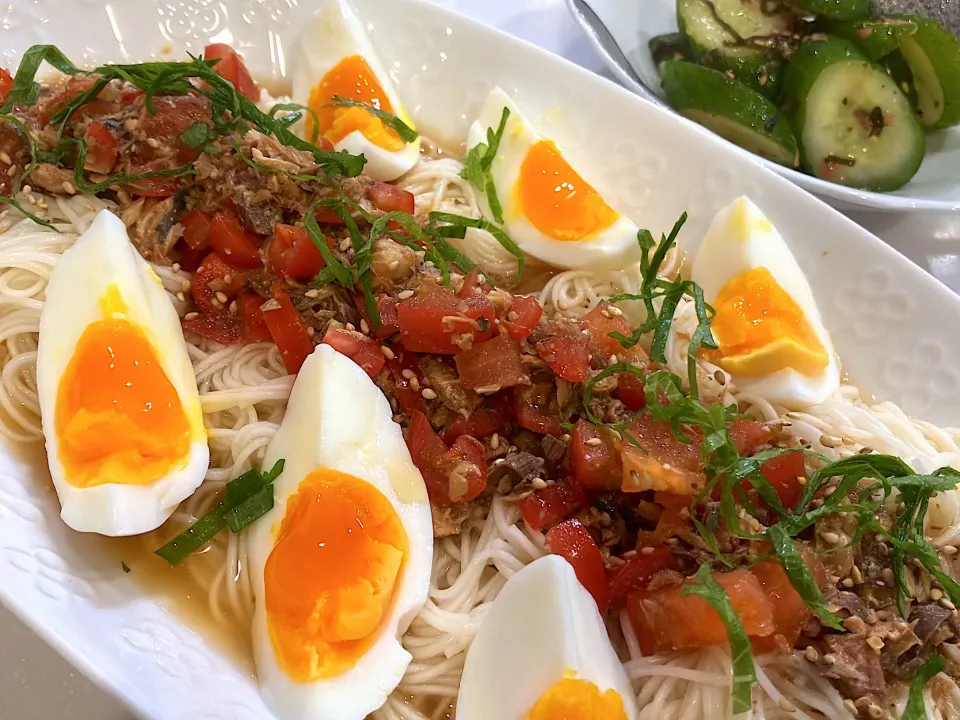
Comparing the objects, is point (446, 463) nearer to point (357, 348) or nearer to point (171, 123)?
point (357, 348)

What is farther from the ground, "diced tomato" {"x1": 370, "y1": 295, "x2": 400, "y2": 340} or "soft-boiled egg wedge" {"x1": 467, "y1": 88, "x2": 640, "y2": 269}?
"soft-boiled egg wedge" {"x1": 467, "y1": 88, "x2": 640, "y2": 269}

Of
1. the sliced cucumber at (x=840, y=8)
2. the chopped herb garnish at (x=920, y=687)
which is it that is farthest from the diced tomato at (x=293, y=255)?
the sliced cucumber at (x=840, y=8)

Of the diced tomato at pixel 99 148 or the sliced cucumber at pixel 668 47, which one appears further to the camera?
the sliced cucumber at pixel 668 47

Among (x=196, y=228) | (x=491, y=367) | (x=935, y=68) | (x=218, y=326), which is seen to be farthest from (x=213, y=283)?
(x=935, y=68)

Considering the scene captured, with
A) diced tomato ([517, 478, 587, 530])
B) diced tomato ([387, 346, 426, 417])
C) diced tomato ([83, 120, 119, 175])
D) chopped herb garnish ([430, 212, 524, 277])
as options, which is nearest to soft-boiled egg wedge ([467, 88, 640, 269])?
chopped herb garnish ([430, 212, 524, 277])

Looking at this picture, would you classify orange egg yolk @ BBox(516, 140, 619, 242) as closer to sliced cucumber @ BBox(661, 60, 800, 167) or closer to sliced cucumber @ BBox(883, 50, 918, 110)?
sliced cucumber @ BBox(661, 60, 800, 167)

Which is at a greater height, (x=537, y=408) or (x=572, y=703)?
(x=537, y=408)

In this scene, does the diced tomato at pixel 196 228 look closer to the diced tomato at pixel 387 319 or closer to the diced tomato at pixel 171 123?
the diced tomato at pixel 171 123
